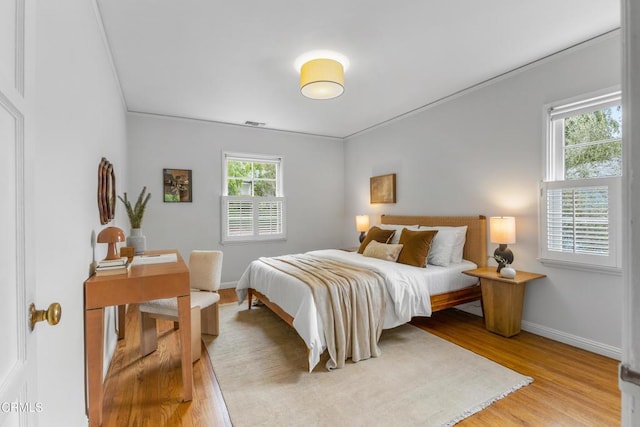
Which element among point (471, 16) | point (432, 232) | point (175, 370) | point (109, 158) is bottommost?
point (175, 370)

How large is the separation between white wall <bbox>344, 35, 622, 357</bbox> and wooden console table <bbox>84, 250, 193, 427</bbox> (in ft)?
10.4

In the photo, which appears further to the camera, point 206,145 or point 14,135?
point 206,145

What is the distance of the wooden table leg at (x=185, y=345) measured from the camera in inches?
78.4

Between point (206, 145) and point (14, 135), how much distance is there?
430 centimetres

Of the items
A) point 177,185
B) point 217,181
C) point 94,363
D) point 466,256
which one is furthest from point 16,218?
point 217,181

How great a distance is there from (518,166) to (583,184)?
0.60 meters

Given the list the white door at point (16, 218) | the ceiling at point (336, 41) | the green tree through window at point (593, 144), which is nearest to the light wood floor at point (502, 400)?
the white door at point (16, 218)

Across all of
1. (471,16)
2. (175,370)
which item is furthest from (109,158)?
(471,16)

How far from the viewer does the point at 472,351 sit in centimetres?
266

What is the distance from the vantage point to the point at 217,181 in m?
4.90

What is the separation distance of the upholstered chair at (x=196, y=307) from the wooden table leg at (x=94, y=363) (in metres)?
0.60

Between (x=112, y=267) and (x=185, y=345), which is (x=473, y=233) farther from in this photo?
(x=112, y=267)

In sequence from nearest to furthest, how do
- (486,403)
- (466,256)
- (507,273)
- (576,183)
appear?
1. (486,403)
2. (576,183)
3. (507,273)
4. (466,256)

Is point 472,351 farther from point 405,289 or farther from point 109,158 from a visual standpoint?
point 109,158
